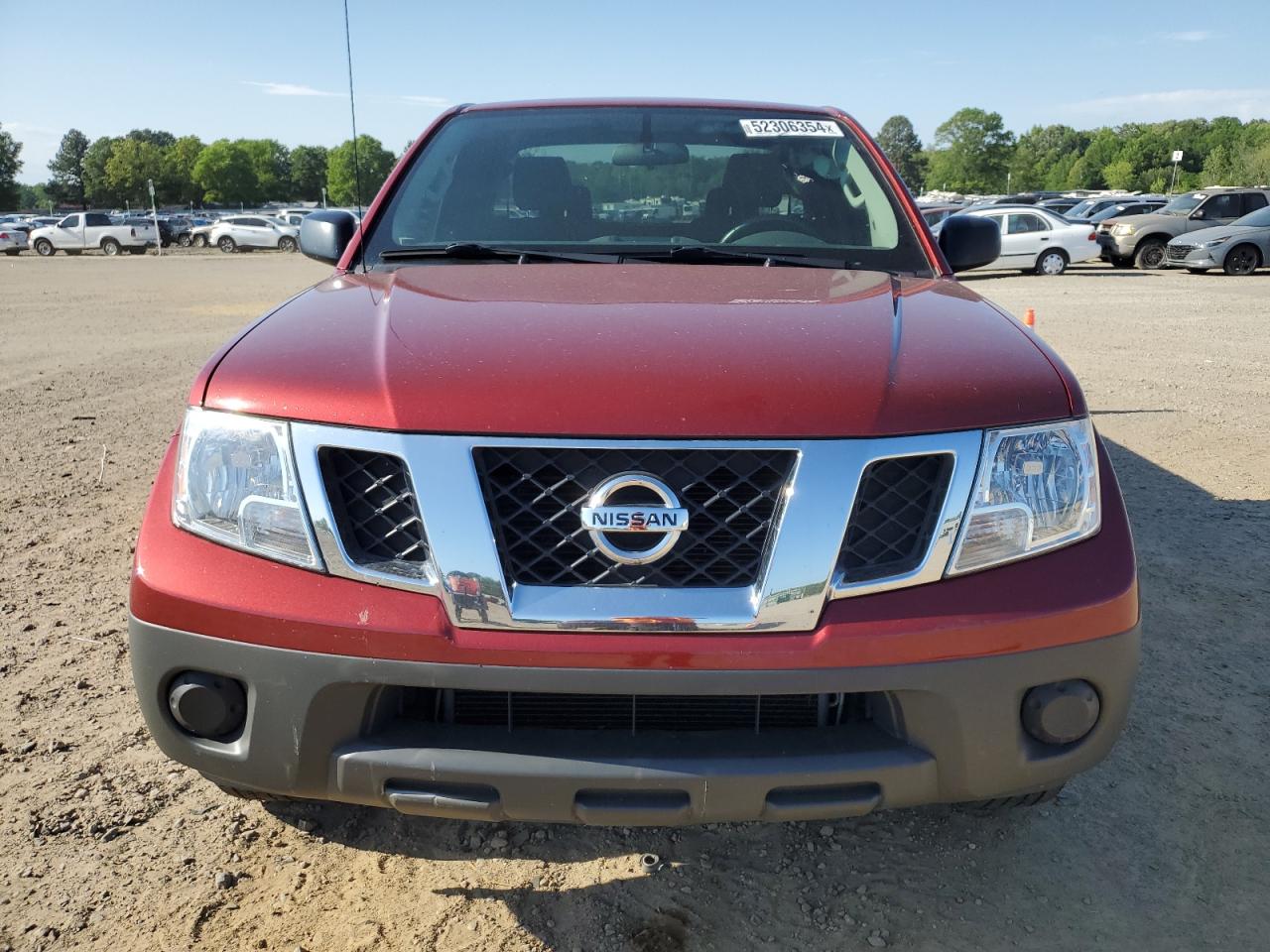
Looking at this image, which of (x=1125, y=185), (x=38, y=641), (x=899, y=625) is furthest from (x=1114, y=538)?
(x=1125, y=185)

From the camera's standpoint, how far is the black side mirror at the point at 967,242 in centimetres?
313

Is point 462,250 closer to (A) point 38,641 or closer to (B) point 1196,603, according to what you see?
(A) point 38,641

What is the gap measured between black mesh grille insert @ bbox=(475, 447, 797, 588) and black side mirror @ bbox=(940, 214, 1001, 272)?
170 centimetres

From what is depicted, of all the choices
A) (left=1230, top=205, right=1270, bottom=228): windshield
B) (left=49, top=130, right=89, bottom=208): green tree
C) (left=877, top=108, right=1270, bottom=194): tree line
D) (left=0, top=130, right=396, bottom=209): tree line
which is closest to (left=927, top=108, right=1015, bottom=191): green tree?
(left=877, top=108, right=1270, bottom=194): tree line

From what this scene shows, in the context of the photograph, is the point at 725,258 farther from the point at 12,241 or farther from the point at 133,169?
the point at 133,169

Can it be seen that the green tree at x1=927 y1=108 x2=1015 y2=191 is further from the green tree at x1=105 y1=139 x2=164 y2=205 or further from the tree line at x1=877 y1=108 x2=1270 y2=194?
the green tree at x1=105 y1=139 x2=164 y2=205

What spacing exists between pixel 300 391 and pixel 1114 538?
5.08 feet

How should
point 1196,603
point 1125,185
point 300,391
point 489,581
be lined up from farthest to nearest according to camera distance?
point 1125,185
point 1196,603
point 300,391
point 489,581

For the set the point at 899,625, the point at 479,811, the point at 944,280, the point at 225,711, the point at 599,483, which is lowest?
the point at 479,811

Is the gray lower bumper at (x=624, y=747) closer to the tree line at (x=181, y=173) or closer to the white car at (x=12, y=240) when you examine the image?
the white car at (x=12, y=240)

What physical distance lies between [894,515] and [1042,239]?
72.8ft

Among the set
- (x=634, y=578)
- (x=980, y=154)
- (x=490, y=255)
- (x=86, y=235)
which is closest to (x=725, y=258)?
(x=490, y=255)

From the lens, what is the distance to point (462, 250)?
280 centimetres

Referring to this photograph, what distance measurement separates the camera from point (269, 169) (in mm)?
135250
